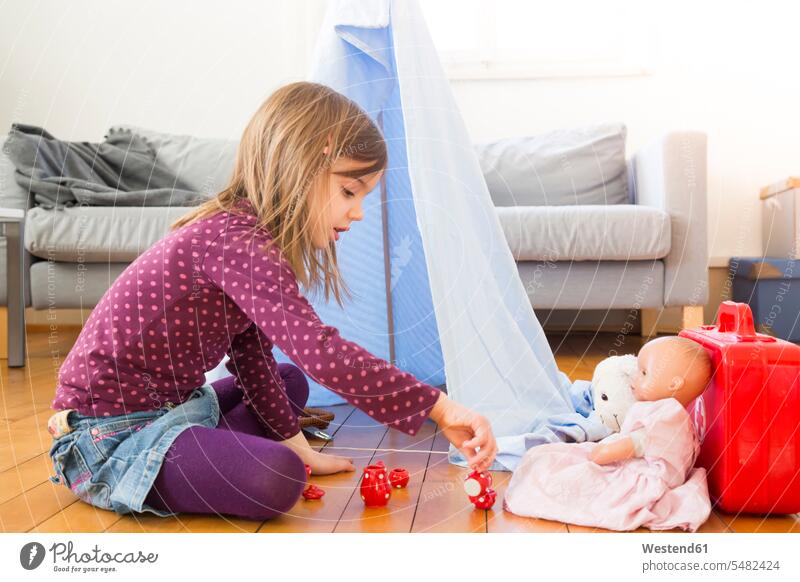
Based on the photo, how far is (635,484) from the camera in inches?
31.5

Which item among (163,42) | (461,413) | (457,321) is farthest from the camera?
(163,42)

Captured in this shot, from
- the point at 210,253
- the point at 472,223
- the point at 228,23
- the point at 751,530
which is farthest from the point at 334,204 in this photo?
the point at 228,23

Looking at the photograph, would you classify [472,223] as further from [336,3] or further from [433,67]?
[336,3]

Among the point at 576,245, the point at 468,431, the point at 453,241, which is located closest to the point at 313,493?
the point at 468,431

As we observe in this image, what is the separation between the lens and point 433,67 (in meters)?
1.22

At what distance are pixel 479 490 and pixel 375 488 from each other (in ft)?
0.35

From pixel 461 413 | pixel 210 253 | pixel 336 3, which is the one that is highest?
pixel 336 3

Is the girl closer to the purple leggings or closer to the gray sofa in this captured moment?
the purple leggings

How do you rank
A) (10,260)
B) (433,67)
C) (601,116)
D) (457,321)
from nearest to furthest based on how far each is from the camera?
(457,321) < (433,67) < (10,260) < (601,116)

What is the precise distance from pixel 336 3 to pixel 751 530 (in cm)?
96

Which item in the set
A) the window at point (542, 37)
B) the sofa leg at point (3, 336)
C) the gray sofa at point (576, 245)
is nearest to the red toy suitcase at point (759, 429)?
the gray sofa at point (576, 245)
